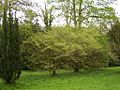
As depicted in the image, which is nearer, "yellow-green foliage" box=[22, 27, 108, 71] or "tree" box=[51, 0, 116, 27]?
"yellow-green foliage" box=[22, 27, 108, 71]

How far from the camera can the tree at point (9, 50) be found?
20.9 m

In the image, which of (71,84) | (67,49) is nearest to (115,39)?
(67,49)

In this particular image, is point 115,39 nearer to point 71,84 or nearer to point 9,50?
point 71,84

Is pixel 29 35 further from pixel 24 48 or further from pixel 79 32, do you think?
pixel 79 32

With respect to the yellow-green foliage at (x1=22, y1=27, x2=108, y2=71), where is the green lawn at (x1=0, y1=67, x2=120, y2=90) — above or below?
below

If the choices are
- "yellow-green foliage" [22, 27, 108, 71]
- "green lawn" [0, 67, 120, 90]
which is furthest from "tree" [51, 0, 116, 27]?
"green lawn" [0, 67, 120, 90]

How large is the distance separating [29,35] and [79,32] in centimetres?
543

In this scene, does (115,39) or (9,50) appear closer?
(9,50)

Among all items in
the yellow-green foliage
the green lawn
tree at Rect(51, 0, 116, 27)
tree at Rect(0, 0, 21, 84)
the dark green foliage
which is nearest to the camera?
the green lawn

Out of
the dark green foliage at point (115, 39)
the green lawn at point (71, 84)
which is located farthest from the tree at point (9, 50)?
the dark green foliage at point (115, 39)

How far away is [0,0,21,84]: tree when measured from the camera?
822 inches

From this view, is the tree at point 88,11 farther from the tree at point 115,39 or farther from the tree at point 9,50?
the tree at point 9,50

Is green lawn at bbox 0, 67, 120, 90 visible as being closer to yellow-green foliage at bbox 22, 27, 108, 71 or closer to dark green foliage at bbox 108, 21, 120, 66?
dark green foliage at bbox 108, 21, 120, 66

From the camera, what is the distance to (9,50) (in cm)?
2095
